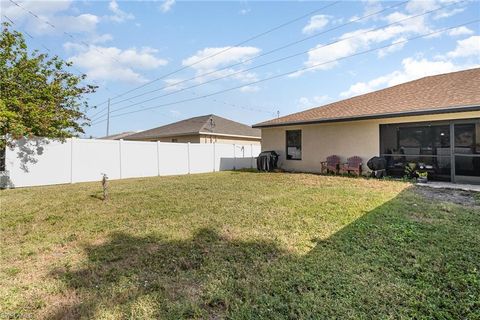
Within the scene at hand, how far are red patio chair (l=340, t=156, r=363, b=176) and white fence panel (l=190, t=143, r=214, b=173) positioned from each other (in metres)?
8.07

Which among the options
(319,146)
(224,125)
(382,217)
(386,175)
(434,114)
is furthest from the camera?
(224,125)

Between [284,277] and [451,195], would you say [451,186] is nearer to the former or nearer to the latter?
[451,195]

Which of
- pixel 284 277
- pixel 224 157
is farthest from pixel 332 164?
pixel 284 277

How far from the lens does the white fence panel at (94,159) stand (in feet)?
36.1

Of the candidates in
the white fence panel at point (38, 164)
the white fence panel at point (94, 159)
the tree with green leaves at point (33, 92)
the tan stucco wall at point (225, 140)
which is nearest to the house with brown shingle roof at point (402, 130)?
the tan stucco wall at point (225, 140)

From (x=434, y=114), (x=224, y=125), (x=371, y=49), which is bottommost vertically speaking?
(x=434, y=114)

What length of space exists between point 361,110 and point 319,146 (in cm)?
245

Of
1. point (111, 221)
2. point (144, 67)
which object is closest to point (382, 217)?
point (111, 221)

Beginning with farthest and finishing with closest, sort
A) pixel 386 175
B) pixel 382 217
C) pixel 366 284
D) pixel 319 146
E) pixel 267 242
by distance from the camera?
pixel 319 146
pixel 386 175
pixel 382 217
pixel 267 242
pixel 366 284

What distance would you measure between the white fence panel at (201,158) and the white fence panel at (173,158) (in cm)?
41

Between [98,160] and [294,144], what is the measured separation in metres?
9.45

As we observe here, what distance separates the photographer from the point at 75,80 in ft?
37.3

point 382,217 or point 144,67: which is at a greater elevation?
point 144,67

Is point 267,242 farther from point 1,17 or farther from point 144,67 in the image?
point 144,67
